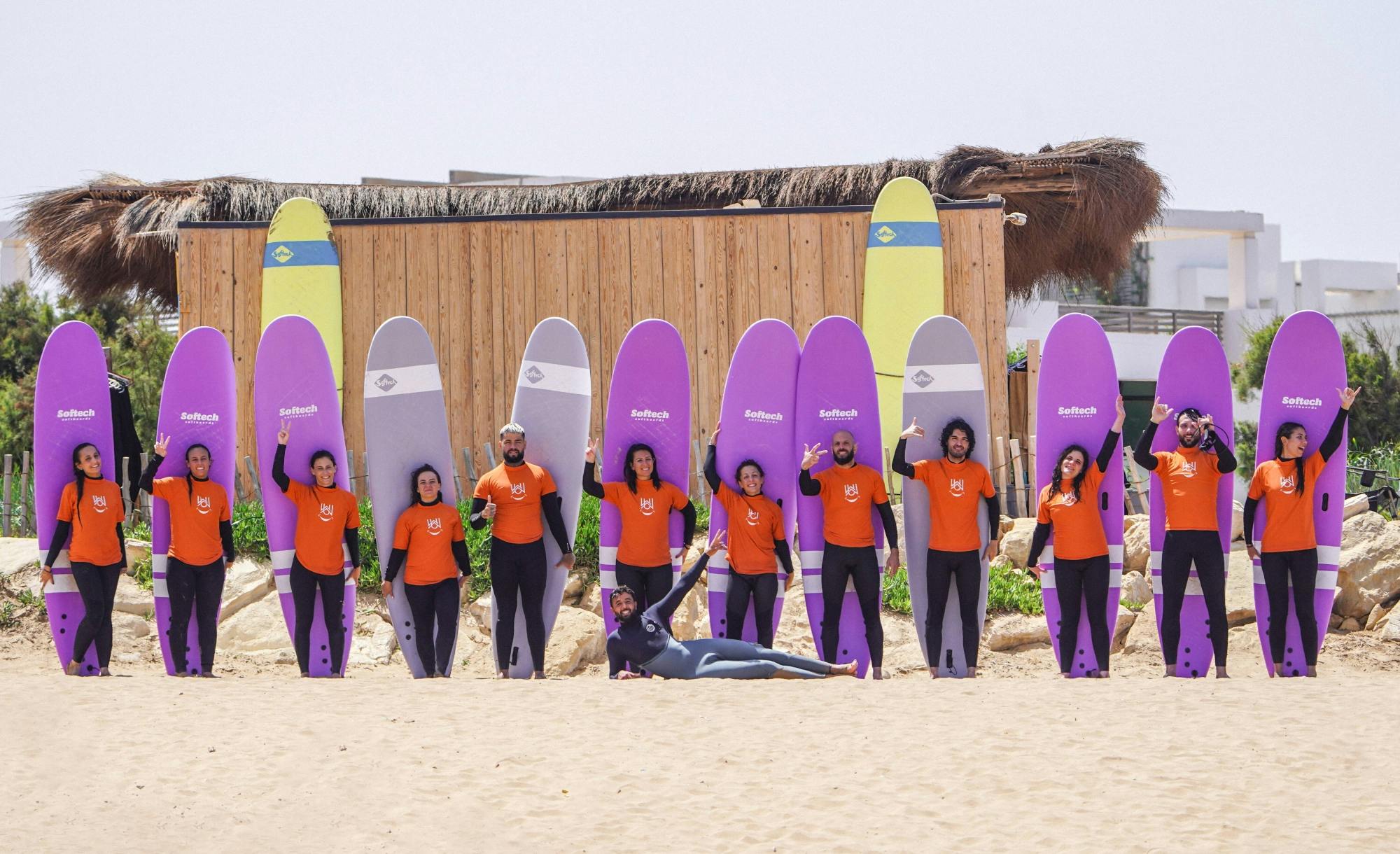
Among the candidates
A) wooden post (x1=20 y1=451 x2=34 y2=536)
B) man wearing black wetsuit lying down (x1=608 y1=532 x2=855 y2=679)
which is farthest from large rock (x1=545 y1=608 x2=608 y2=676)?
wooden post (x1=20 y1=451 x2=34 y2=536)

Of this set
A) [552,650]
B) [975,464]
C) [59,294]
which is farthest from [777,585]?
[59,294]

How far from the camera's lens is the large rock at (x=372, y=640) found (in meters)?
7.40

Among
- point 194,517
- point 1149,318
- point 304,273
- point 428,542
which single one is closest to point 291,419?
point 194,517

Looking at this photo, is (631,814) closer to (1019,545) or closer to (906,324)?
→ (1019,545)

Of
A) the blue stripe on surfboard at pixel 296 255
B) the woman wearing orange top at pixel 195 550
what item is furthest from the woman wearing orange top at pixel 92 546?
the blue stripe on surfboard at pixel 296 255

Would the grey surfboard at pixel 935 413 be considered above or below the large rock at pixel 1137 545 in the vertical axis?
above

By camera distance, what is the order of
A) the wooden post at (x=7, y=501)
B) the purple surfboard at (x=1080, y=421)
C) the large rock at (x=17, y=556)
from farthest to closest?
the wooden post at (x=7, y=501), the large rock at (x=17, y=556), the purple surfboard at (x=1080, y=421)

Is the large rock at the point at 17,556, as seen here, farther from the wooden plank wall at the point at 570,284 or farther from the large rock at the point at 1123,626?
the large rock at the point at 1123,626

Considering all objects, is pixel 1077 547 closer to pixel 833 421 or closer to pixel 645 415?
pixel 833 421

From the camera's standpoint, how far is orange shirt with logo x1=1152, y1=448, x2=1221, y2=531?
18.5ft

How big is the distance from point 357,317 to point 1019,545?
15.0 ft

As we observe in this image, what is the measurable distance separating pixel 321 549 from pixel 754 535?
1.86 m

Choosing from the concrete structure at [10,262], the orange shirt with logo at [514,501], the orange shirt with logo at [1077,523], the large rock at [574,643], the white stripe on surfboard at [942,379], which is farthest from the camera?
the concrete structure at [10,262]

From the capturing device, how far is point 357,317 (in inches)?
354
